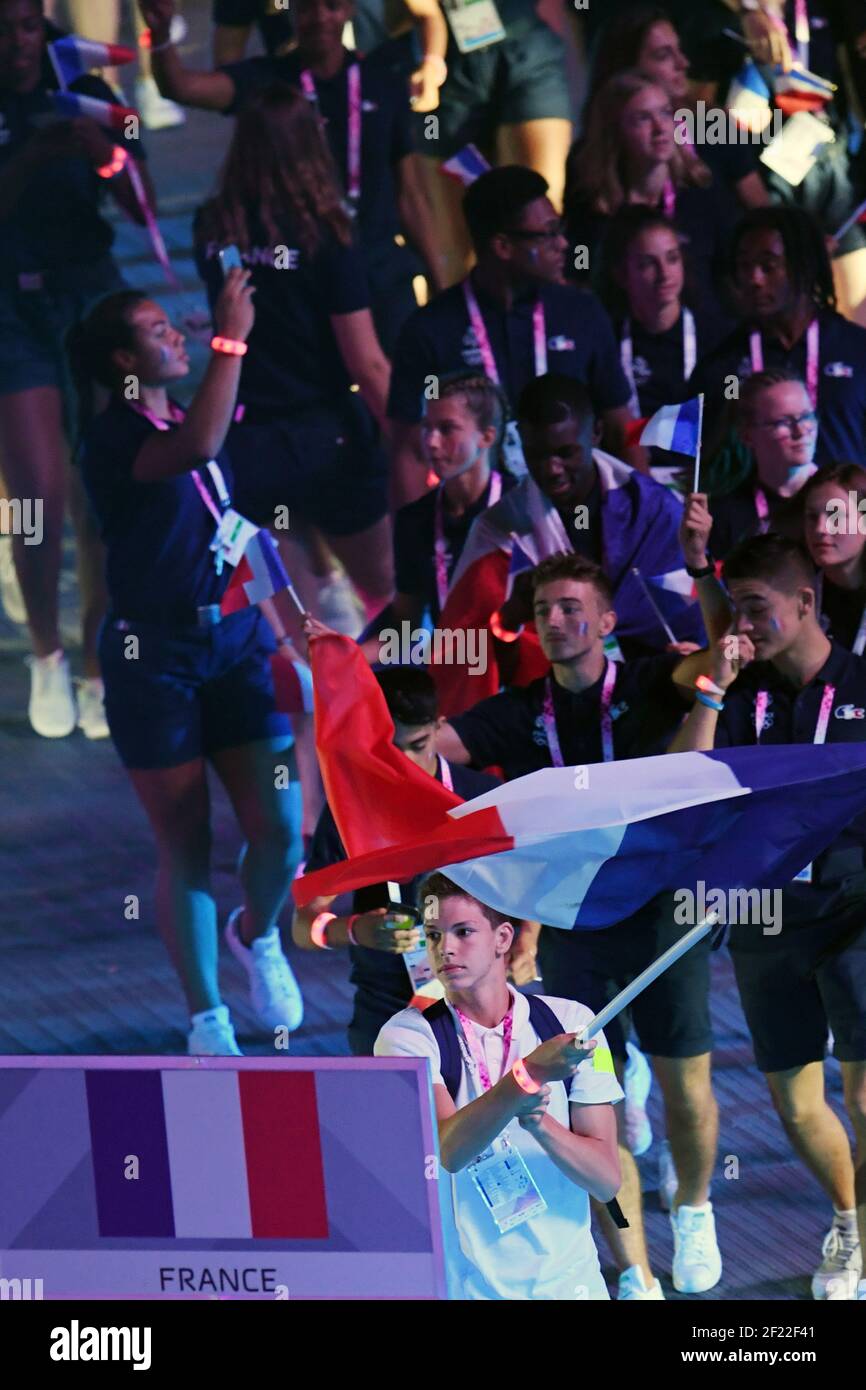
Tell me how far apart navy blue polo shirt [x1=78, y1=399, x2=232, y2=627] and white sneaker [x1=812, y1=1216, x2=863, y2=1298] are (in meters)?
2.61

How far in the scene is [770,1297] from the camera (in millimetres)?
5195

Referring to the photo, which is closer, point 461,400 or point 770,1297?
point 770,1297

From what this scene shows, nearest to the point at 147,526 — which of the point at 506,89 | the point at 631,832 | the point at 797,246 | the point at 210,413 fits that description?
the point at 210,413

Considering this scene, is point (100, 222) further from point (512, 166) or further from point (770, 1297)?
point (770, 1297)

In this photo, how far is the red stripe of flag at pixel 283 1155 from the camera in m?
3.81

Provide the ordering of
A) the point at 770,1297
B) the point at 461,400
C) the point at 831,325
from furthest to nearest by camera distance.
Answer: the point at 831,325 → the point at 461,400 → the point at 770,1297

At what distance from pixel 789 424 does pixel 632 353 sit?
72 centimetres

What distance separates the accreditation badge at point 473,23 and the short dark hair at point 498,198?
435 millimetres

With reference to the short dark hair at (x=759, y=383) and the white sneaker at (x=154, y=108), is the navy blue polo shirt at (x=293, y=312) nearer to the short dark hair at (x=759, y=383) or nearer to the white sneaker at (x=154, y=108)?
the white sneaker at (x=154, y=108)

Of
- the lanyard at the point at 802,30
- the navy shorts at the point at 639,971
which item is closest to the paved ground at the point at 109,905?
the navy shorts at the point at 639,971
